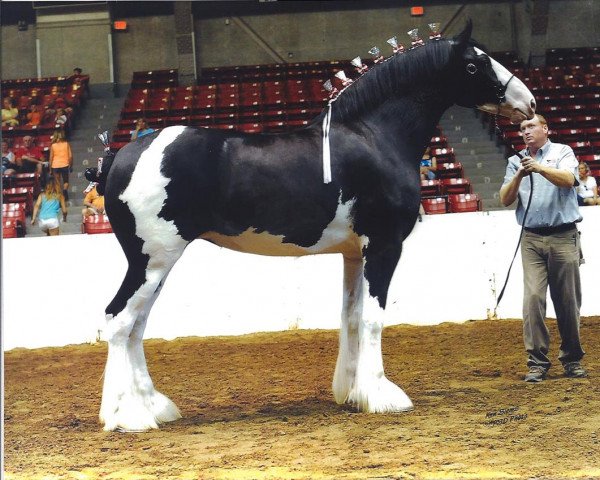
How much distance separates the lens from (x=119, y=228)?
4.44 meters

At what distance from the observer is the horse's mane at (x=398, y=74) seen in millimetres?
4789

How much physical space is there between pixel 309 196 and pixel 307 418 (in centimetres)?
126

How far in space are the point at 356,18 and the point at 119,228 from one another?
563 centimetres

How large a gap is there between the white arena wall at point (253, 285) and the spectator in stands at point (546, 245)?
7.48 feet

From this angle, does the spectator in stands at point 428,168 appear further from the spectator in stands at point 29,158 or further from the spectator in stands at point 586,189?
the spectator in stands at point 29,158

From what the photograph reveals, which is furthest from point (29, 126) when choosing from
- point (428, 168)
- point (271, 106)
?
point (428, 168)

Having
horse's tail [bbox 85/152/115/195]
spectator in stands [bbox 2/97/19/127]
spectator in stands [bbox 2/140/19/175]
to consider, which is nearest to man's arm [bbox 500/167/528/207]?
horse's tail [bbox 85/152/115/195]

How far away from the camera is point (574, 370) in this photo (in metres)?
5.32

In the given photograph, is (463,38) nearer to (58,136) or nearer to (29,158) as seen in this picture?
(58,136)

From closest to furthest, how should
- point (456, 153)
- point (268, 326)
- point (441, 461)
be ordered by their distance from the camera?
1. point (441, 461)
2. point (268, 326)
3. point (456, 153)

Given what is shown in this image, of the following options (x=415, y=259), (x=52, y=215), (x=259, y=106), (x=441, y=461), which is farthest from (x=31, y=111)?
(x=441, y=461)

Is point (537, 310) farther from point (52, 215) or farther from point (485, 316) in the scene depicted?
point (52, 215)

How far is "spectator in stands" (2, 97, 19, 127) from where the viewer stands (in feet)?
28.4

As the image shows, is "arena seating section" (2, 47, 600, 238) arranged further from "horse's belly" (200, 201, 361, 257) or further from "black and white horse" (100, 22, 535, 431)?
"horse's belly" (200, 201, 361, 257)
